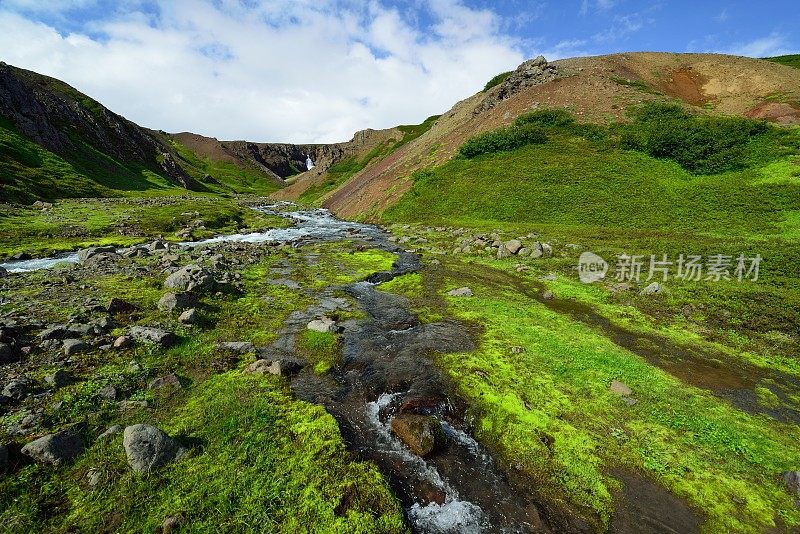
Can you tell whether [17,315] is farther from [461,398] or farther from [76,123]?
[76,123]

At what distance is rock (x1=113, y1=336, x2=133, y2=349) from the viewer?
1245cm

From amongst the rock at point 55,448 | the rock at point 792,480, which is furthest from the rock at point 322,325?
the rock at point 792,480

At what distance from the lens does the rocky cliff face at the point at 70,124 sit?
75.9 meters

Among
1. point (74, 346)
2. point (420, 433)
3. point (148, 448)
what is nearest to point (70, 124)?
point (74, 346)

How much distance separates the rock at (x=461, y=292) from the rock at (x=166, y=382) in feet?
45.2

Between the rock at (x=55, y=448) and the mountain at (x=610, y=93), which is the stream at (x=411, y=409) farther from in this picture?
the mountain at (x=610, y=93)

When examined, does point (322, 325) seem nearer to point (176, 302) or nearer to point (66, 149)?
point (176, 302)

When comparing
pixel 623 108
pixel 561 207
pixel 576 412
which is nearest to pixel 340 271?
pixel 576 412

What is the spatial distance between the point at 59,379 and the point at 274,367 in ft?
18.3

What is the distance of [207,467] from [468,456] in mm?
6018

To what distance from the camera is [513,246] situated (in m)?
30.0

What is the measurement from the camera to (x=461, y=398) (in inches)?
448

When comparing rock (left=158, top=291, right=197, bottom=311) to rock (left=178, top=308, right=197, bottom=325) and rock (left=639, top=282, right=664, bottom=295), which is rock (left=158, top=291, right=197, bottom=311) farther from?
rock (left=639, top=282, right=664, bottom=295)

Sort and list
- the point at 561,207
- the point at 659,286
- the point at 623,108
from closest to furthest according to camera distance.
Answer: the point at 659,286 → the point at 561,207 → the point at 623,108
